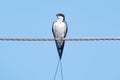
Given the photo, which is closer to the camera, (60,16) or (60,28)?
(60,28)

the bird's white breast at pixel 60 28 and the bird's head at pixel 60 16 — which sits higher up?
the bird's head at pixel 60 16

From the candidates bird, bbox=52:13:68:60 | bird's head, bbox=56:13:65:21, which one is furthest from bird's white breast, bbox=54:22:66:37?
bird's head, bbox=56:13:65:21

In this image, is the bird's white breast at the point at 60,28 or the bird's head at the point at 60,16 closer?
the bird's white breast at the point at 60,28

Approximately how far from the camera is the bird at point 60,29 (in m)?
8.65

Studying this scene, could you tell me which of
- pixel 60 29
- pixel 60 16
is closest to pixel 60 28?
pixel 60 29

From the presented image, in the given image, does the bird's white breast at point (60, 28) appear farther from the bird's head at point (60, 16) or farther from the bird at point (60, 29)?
the bird's head at point (60, 16)

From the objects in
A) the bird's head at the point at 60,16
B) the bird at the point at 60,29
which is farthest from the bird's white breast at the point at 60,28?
the bird's head at the point at 60,16

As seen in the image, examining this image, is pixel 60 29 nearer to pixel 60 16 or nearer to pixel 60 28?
pixel 60 28

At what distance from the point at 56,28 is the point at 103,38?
2366mm

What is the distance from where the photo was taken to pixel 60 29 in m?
8.77

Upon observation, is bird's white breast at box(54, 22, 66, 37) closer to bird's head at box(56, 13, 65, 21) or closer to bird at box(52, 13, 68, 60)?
bird at box(52, 13, 68, 60)

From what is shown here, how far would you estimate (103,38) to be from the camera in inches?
256

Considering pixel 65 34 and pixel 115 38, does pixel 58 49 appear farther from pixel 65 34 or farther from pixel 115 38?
pixel 115 38

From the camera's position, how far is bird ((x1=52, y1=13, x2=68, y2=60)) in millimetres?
8648
